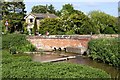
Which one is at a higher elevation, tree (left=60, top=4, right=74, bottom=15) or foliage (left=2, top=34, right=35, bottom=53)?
tree (left=60, top=4, right=74, bottom=15)

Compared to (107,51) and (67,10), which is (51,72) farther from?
(67,10)

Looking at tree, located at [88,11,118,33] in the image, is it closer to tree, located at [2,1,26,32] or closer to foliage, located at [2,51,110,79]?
tree, located at [2,1,26,32]

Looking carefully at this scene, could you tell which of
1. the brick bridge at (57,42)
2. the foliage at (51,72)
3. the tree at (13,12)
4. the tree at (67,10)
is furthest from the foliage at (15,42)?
the foliage at (51,72)

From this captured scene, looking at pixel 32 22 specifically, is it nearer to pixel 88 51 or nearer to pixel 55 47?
pixel 55 47

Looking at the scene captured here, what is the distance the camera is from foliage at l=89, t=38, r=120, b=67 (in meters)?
20.3

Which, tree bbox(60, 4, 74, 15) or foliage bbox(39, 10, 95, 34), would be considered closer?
foliage bbox(39, 10, 95, 34)

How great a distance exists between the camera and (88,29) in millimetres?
38656

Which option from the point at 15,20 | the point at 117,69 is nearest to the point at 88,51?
the point at 117,69

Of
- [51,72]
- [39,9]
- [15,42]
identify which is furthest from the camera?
[39,9]

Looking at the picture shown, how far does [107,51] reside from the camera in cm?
2150

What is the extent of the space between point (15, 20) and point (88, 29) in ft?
32.9

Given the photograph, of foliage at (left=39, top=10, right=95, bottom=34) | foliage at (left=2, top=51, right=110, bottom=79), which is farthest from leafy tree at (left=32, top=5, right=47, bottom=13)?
foliage at (left=2, top=51, right=110, bottom=79)

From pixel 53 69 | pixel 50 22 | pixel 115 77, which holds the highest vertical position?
pixel 50 22

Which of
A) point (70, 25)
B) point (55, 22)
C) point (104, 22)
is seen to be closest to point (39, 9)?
point (104, 22)
